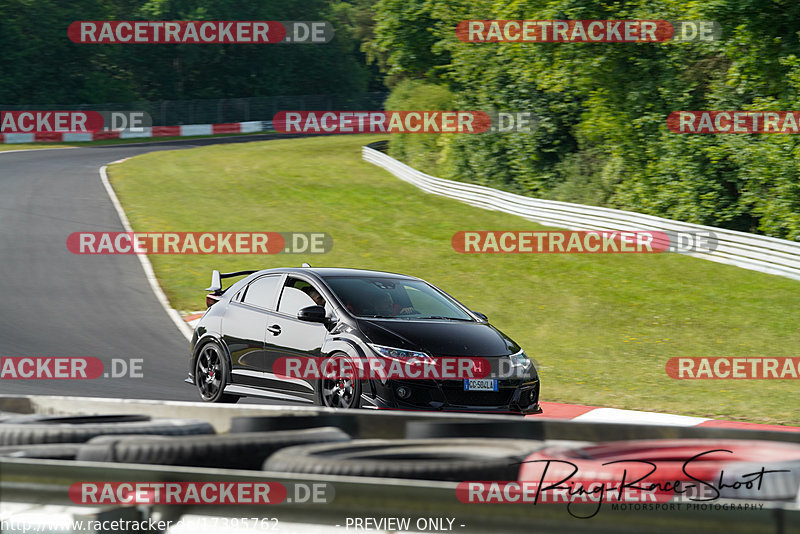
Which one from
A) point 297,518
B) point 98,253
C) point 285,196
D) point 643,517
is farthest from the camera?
point 285,196

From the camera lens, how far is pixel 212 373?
9.67 m

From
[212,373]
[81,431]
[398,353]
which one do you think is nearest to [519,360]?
[398,353]

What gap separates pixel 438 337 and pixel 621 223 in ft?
46.0

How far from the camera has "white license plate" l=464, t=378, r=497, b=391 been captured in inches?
315

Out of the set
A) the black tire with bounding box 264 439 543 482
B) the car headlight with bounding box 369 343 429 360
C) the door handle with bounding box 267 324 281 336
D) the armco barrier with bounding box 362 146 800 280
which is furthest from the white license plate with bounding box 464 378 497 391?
the armco barrier with bounding box 362 146 800 280

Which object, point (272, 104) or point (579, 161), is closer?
point (579, 161)

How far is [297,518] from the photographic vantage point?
3.16m

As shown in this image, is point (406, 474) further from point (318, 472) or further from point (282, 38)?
point (282, 38)

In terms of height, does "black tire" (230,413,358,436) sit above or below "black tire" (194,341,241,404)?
above

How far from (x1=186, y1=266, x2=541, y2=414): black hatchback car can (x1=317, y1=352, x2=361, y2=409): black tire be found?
0.04 feet

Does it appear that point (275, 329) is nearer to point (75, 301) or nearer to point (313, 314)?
point (313, 314)

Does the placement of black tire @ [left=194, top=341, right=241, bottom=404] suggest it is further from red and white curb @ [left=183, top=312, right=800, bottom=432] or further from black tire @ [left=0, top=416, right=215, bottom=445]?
black tire @ [left=0, top=416, right=215, bottom=445]

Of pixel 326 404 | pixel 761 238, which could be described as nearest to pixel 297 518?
pixel 326 404

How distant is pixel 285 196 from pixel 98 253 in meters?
9.84
